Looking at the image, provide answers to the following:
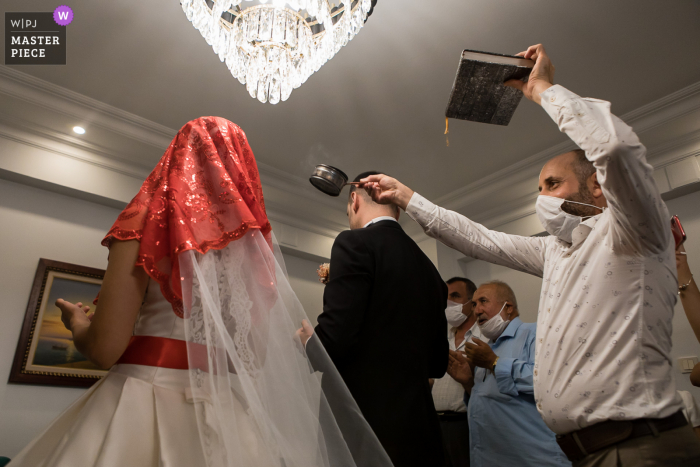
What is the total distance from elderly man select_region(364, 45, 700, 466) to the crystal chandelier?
107cm

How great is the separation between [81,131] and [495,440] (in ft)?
11.2

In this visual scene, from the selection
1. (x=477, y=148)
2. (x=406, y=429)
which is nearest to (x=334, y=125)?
(x=477, y=148)

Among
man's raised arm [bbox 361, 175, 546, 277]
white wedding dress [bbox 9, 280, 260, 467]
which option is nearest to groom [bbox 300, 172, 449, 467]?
man's raised arm [bbox 361, 175, 546, 277]

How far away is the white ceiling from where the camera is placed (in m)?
2.59

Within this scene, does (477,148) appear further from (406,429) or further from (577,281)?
(406,429)

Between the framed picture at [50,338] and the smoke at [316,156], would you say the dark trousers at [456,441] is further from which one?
the framed picture at [50,338]

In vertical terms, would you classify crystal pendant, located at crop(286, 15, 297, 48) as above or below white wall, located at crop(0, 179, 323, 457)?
above

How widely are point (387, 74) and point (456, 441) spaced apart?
2308 mm

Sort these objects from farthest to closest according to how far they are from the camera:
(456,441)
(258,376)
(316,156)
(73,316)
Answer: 1. (316,156)
2. (456,441)
3. (73,316)
4. (258,376)

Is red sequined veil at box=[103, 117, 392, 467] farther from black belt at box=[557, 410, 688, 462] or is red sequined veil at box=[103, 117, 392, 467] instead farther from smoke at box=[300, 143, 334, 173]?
smoke at box=[300, 143, 334, 173]

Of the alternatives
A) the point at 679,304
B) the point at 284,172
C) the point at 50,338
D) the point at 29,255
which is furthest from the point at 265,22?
the point at 679,304

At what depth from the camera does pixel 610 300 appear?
4.00ft

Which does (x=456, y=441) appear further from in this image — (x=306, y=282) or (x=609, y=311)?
(x=306, y=282)

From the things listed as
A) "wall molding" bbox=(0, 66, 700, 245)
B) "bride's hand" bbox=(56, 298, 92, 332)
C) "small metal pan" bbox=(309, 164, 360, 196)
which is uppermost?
"wall molding" bbox=(0, 66, 700, 245)
